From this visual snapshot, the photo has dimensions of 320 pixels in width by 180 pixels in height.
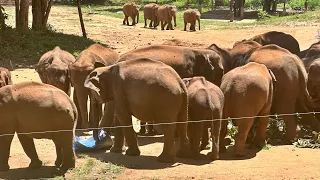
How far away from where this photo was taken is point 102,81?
32.7 ft

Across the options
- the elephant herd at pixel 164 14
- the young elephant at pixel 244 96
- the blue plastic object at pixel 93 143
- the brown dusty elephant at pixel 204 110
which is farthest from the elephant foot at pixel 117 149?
the elephant herd at pixel 164 14

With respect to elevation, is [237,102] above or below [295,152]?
above

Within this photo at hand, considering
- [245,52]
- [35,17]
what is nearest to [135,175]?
[245,52]

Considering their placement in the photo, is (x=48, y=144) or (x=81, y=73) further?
(x=81, y=73)

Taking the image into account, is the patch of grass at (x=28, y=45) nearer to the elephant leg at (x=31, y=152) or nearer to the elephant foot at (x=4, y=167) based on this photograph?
the elephant leg at (x=31, y=152)

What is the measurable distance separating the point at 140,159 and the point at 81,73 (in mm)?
2367

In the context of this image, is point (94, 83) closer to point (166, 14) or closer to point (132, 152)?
point (132, 152)

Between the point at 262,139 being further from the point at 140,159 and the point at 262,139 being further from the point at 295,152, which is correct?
the point at 140,159

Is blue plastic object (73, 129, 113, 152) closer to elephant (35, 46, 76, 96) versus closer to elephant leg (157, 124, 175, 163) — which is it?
elephant leg (157, 124, 175, 163)

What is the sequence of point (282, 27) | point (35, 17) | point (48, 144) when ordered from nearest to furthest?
point (48, 144) < point (35, 17) < point (282, 27)

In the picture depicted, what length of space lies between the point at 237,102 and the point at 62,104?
3002mm

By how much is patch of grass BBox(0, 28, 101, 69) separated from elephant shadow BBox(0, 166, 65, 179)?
9899mm

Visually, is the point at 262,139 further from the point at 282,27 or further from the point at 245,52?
the point at 282,27

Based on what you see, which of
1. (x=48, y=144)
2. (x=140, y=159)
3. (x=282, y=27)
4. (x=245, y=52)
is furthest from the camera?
(x=282, y=27)
